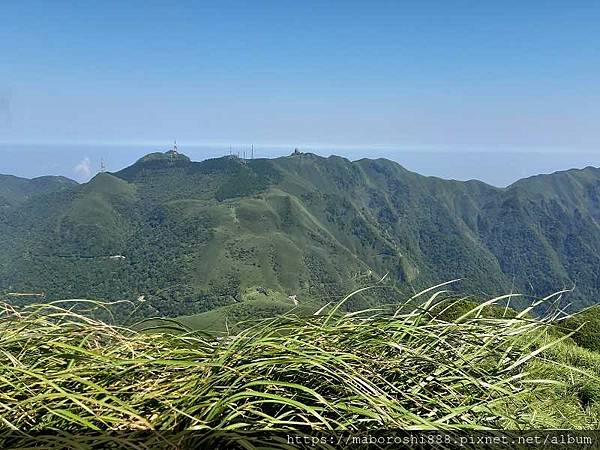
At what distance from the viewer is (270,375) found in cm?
184

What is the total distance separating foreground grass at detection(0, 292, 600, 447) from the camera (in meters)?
1.67

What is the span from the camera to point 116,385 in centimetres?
184

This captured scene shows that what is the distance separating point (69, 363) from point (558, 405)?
2.74m

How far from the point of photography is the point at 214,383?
175 centimetres

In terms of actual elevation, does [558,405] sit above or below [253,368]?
below

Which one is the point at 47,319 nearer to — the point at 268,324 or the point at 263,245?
the point at 268,324

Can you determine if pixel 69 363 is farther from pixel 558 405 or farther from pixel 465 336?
pixel 558 405

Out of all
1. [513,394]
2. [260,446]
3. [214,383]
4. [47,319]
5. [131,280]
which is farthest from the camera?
[131,280]

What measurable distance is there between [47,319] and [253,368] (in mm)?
1040

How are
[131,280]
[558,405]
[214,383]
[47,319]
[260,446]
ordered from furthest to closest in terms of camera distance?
[131,280] → [558,405] → [47,319] → [214,383] → [260,446]

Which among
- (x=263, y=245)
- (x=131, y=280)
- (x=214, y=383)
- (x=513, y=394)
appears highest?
(x=214, y=383)

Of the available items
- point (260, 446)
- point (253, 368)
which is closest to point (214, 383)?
point (253, 368)

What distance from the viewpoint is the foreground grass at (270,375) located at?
1.67m

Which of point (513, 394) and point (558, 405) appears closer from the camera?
point (513, 394)
